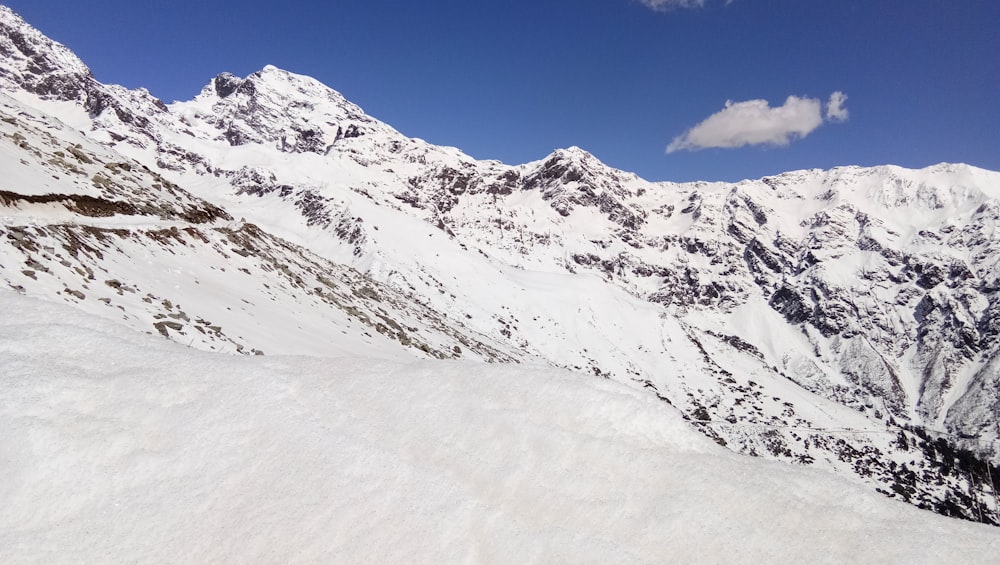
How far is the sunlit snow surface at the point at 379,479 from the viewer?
19.0 feet

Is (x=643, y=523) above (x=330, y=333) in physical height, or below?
above

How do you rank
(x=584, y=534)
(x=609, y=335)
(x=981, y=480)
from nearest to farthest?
(x=584, y=534) → (x=609, y=335) → (x=981, y=480)

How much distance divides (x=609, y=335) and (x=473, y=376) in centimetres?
15251

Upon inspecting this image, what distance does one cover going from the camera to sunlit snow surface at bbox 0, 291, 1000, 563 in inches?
228

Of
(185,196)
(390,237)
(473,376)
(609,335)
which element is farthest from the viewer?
(609,335)

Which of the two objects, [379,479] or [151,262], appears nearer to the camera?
[379,479]

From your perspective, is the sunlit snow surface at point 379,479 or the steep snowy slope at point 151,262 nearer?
the sunlit snow surface at point 379,479

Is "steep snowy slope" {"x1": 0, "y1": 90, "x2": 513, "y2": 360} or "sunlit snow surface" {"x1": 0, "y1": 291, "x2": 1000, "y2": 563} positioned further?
"steep snowy slope" {"x1": 0, "y1": 90, "x2": 513, "y2": 360}

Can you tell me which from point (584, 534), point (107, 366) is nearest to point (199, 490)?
point (107, 366)

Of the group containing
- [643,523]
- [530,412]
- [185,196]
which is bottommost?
[643,523]

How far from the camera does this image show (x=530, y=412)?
7.75 m

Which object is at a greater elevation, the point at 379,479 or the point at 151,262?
the point at 151,262

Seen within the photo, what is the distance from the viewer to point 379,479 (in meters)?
6.48

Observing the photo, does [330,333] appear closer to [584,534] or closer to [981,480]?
[584,534]
